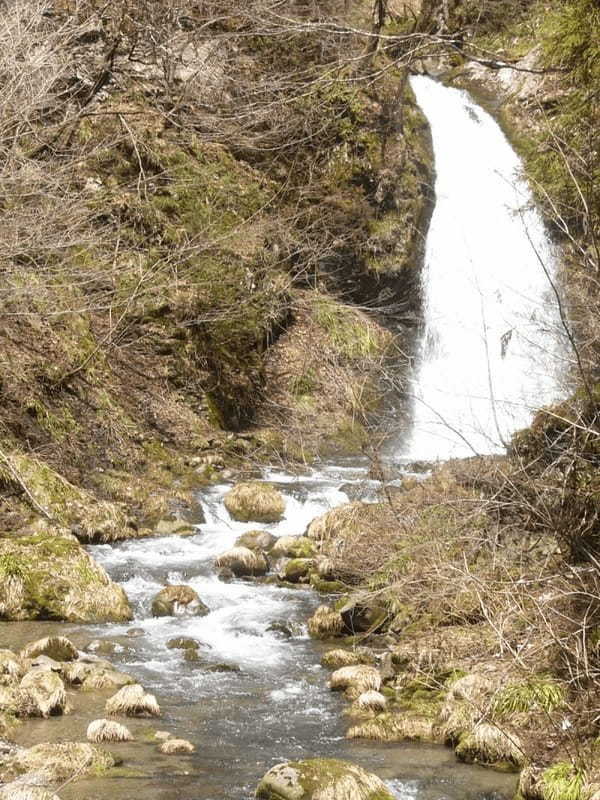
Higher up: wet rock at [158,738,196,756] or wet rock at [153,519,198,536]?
wet rock at [153,519,198,536]

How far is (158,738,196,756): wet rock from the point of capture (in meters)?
5.33

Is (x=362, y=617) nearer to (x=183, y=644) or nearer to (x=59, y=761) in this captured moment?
(x=183, y=644)

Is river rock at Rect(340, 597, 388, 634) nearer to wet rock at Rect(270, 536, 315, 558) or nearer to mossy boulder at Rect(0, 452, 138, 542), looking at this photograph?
wet rock at Rect(270, 536, 315, 558)

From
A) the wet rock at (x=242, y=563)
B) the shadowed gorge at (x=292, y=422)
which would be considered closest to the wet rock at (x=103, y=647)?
the shadowed gorge at (x=292, y=422)

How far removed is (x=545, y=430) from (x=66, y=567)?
474 centimetres

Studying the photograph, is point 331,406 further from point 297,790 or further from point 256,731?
point 297,790

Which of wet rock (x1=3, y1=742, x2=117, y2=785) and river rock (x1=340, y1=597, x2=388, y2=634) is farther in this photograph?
river rock (x1=340, y1=597, x2=388, y2=634)

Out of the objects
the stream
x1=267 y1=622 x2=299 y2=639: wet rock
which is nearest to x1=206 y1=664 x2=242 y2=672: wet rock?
the stream

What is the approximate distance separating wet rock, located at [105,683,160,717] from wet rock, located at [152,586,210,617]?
2.33m

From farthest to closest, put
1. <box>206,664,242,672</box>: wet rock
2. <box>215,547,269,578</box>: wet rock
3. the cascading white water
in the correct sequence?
the cascading white water → <box>215,547,269,578</box>: wet rock → <box>206,664,242,672</box>: wet rock

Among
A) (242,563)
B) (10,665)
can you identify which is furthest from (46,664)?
(242,563)

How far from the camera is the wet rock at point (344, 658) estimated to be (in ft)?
24.1

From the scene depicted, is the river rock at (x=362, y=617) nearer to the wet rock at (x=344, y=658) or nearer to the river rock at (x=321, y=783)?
the wet rock at (x=344, y=658)

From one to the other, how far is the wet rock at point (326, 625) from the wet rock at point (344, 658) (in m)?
0.58
